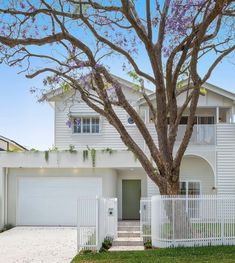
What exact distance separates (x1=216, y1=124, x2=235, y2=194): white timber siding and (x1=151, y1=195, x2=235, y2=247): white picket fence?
25.4 ft

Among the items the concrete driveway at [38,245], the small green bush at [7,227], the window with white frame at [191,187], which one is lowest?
the small green bush at [7,227]

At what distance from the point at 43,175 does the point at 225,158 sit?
9.29m

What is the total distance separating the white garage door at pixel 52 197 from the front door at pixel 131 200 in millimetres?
2829

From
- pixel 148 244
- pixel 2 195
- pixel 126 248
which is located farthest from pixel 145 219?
pixel 2 195

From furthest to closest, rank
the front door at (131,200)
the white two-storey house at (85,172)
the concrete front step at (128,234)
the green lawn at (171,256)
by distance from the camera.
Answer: the front door at (131,200) → the white two-storey house at (85,172) → the concrete front step at (128,234) → the green lawn at (171,256)

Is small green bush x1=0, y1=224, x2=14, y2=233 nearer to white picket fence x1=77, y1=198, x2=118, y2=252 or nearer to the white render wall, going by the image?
the white render wall

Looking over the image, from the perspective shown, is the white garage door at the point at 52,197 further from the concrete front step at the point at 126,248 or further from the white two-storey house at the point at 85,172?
the concrete front step at the point at 126,248

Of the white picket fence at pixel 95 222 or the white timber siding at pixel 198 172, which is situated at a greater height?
the white timber siding at pixel 198 172

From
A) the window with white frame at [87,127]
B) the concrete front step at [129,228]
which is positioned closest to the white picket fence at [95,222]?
the concrete front step at [129,228]

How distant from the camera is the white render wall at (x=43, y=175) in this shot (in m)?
25.8

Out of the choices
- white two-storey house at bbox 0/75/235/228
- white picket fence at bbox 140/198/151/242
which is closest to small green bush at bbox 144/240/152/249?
white picket fence at bbox 140/198/151/242

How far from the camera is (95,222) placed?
1778 centimetres

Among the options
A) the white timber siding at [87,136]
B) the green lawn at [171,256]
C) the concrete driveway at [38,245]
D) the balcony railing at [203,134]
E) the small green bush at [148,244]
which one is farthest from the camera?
the white timber siding at [87,136]

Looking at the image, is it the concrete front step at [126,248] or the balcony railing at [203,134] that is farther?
the balcony railing at [203,134]
